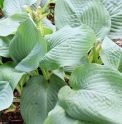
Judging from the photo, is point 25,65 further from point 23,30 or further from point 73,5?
point 73,5

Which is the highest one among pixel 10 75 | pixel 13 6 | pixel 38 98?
pixel 13 6

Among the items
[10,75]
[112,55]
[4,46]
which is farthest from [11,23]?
[112,55]

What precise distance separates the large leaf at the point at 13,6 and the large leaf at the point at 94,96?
377 mm

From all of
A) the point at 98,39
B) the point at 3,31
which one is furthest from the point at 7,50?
the point at 98,39

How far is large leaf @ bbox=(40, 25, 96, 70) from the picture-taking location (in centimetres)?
83

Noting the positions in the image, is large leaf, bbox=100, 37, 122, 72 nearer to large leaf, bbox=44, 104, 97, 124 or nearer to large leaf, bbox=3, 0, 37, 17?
large leaf, bbox=44, 104, 97, 124

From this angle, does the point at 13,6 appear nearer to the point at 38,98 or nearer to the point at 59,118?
the point at 38,98

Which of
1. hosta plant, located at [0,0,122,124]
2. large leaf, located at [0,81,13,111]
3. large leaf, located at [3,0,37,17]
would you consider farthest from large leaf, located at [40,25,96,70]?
large leaf, located at [3,0,37,17]

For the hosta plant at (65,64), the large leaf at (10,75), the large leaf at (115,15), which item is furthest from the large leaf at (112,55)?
the large leaf at (10,75)

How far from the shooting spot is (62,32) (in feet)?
2.88

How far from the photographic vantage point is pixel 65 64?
83 cm

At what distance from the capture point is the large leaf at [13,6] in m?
1.07

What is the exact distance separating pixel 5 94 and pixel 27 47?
0.18m

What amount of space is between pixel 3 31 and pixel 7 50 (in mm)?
66
